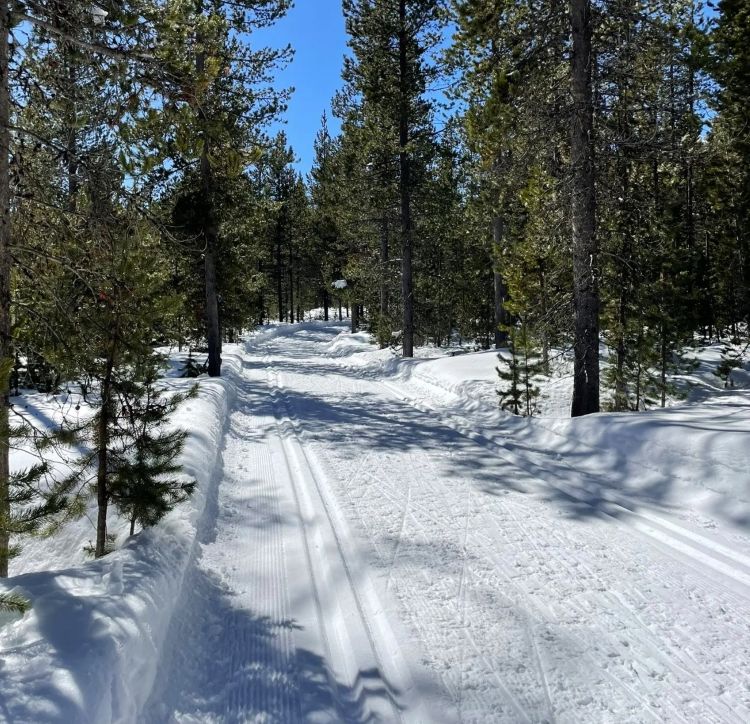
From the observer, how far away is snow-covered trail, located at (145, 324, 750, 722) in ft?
9.90

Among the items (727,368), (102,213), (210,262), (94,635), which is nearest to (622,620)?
(94,635)

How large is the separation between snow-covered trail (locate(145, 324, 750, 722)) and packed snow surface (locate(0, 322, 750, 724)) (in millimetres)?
16

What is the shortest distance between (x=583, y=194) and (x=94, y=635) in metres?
8.78

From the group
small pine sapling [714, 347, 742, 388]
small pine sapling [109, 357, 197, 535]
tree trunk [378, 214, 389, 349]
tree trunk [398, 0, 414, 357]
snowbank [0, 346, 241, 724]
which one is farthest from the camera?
tree trunk [378, 214, 389, 349]

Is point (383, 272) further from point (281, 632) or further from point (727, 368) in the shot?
point (281, 632)

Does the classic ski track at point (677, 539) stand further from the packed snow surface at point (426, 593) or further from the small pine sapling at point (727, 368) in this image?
the small pine sapling at point (727, 368)

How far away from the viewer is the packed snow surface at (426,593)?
9.70ft

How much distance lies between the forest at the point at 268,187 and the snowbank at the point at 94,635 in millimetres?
416

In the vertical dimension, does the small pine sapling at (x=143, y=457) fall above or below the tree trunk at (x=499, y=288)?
below

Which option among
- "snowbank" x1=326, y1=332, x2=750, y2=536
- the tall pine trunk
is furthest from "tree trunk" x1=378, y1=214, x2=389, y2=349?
"snowbank" x1=326, y1=332, x2=750, y2=536

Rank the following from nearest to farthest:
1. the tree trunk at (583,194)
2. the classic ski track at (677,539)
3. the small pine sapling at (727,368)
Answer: the classic ski track at (677,539) → the tree trunk at (583,194) → the small pine sapling at (727,368)

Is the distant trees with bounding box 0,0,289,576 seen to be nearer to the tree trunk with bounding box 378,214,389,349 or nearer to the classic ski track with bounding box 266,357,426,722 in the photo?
the classic ski track with bounding box 266,357,426,722

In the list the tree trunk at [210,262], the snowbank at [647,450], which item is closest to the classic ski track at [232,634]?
the snowbank at [647,450]

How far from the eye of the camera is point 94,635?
3008 mm
